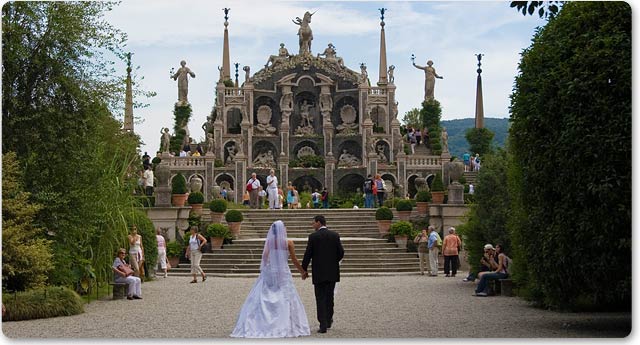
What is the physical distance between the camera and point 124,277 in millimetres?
20297

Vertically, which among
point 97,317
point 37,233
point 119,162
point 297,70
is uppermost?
point 297,70

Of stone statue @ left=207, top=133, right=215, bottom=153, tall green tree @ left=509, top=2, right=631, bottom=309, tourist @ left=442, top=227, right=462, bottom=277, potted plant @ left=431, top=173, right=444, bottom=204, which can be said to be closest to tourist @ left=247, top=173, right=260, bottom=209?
potted plant @ left=431, top=173, right=444, bottom=204

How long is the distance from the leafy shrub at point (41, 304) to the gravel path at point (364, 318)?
0.90 feet

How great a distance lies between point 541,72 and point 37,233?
8853 millimetres

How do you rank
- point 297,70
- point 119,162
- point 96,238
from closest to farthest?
1. point 96,238
2. point 119,162
3. point 297,70

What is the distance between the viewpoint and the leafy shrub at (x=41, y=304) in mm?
15586

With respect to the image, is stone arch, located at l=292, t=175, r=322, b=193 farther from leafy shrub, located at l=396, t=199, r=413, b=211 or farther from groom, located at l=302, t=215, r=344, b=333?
groom, located at l=302, t=215, r=344, b=333

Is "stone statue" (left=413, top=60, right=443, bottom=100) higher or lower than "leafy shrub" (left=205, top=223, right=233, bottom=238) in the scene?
higher

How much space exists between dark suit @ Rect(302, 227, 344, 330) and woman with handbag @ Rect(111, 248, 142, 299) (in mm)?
7190

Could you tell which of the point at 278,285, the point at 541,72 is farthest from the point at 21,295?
the point at 541,72

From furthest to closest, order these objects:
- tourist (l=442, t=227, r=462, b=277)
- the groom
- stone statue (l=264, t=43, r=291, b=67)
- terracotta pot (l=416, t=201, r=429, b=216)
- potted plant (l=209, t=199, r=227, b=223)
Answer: stone statue (l=264, t=43, r=291, b=67) < terracotta pot (l=416, t=201, r=429, b=216) < potted plant (l=209, t=199, r=227, b=223) < tourist (l=442, t=227, r=462, b=277) < the groom

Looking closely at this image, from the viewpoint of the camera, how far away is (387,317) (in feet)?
52.9

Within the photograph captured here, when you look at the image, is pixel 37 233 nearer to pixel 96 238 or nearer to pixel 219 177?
pixel 96 238

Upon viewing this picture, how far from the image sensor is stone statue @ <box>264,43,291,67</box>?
68562mm
